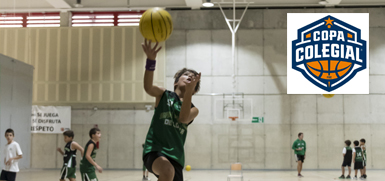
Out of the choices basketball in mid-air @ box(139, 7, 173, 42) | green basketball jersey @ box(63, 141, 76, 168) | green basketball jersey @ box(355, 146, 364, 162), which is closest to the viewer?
basketball in mid-air @ box(139, 7, 173, 42)

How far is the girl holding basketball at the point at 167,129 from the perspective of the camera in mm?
3938

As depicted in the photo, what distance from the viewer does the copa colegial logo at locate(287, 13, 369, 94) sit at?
714 inches

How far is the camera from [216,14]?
20453 mm

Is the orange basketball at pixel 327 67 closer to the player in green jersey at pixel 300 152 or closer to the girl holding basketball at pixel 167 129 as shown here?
the player in green jersey at pixel 300 152

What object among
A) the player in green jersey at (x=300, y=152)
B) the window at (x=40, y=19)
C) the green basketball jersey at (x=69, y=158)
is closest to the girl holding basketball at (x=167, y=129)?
the green basketball jersey at (x=69, y=158)

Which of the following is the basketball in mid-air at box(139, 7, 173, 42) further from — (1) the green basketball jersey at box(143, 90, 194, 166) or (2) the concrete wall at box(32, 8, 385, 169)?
(2) the concrete wall at box(32, 8, 385, 169)

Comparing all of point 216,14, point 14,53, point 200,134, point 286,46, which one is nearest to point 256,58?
point 286,46

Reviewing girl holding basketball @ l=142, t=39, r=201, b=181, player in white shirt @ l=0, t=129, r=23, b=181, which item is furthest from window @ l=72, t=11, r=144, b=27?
girl holding basketball @ l=142, t=39, r=201, b=181

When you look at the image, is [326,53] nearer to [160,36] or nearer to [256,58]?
[256,58]

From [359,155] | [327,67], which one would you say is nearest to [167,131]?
[359,155]

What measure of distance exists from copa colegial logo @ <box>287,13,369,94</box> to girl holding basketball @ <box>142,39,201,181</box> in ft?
49.3

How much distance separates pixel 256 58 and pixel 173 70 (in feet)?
14.1

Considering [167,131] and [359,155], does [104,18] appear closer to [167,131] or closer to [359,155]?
[359,155]

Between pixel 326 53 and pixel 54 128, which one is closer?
pixel 326 53
